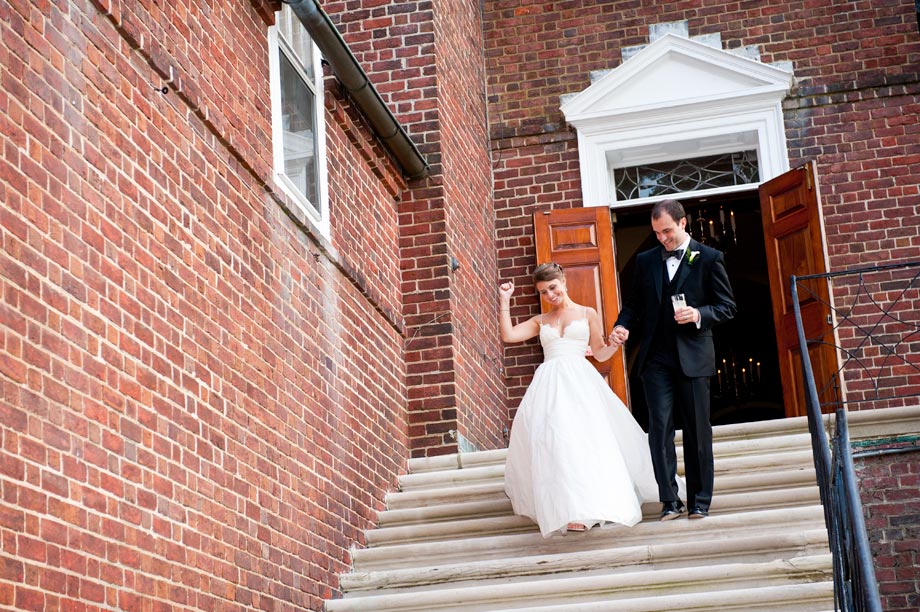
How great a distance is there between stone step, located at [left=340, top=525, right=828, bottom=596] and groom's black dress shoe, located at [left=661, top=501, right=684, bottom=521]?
0.47ft

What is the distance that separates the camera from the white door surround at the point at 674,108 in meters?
11.4

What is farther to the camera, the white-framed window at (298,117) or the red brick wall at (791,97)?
the red brick wall at (791,97)

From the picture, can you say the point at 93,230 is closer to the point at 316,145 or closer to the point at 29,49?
the point at 29,49

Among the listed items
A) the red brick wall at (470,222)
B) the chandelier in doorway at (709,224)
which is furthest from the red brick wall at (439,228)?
the chandelier in doorway at (709,224)

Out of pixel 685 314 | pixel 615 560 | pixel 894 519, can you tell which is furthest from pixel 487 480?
pixel 894 519

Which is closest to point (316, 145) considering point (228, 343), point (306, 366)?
point (306, 366)

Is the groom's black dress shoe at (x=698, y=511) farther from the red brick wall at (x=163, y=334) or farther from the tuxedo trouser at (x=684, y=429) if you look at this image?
the red brick wall at (x=163, y=334)

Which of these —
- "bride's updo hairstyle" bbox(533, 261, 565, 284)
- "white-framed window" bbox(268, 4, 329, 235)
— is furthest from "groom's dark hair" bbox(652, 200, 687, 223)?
"white-framed window" bbox(268, 4, 329, 235)

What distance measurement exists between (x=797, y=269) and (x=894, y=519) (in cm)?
286

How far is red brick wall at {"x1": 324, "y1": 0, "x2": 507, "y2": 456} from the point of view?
901 cm

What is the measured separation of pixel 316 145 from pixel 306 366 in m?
1.53

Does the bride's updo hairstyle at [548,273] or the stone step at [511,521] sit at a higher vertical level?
the bride's updo hairstyle at [548,273]

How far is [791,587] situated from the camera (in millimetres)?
5941

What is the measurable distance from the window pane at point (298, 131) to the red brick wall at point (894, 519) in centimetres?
388
